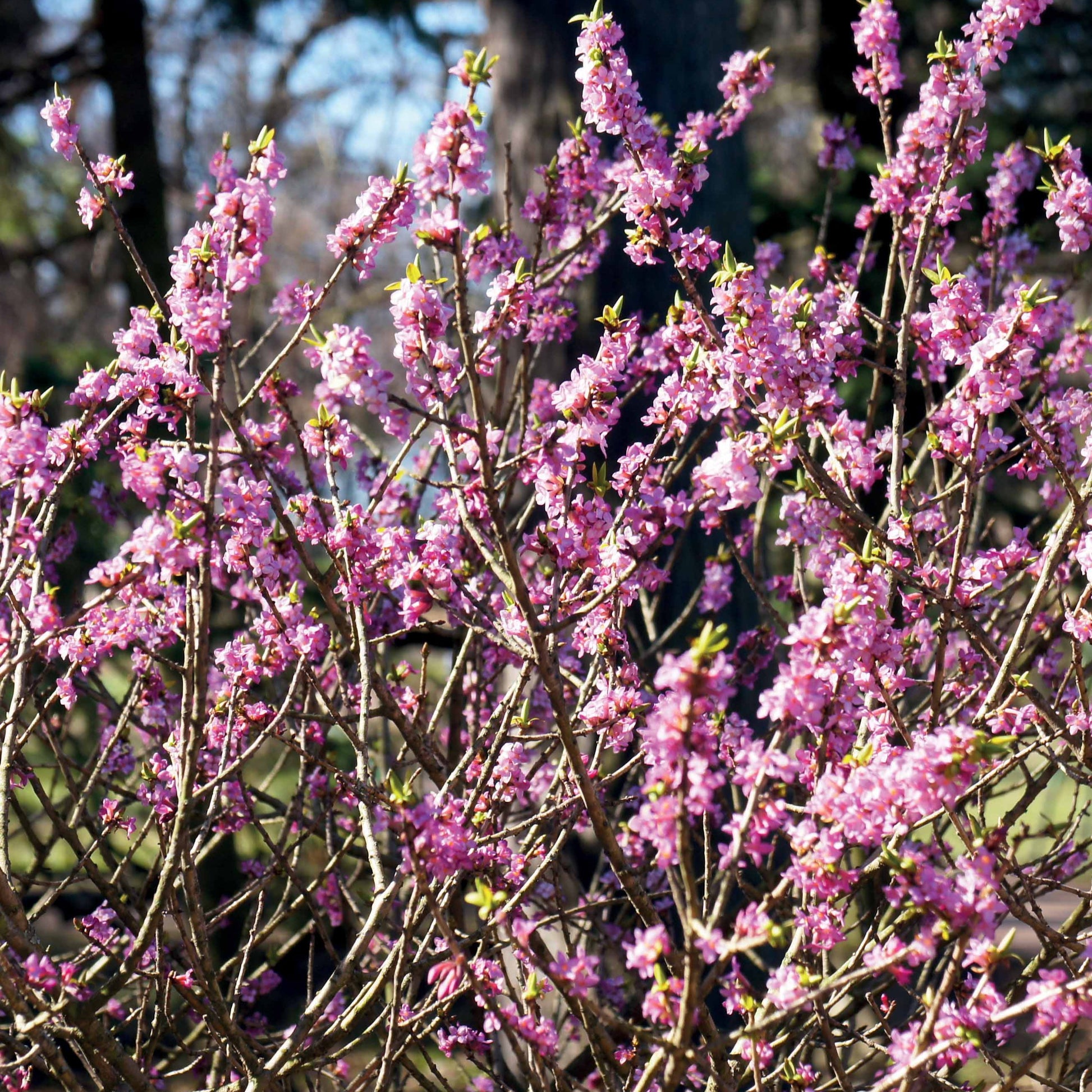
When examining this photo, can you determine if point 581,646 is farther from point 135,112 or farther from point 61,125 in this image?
point 135,112

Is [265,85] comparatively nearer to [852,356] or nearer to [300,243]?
[300,243]

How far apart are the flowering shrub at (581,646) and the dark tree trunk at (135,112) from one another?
5037 millimetres

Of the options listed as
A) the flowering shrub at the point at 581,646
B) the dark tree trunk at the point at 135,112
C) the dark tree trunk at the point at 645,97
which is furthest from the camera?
the dark tree trunk at the point at 135,112

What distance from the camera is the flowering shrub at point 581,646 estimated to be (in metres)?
1.71

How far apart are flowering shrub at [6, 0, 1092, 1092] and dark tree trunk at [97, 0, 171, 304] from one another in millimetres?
5037

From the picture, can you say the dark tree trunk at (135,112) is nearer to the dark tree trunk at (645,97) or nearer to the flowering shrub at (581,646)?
the dark tree trunk at (645,97)

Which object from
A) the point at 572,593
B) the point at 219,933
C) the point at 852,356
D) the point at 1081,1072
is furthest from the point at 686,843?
the point at 219,933

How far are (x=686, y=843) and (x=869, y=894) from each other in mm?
2199

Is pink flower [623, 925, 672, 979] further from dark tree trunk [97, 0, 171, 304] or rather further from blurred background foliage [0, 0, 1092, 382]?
dark tree trunk [97, 0, 171, 304]

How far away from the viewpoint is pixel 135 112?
7832mm

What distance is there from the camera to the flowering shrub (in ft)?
5.63

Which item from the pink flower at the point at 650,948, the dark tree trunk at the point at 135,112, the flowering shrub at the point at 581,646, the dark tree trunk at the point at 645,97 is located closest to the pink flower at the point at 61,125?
the flowering shrub at the point at 581,646

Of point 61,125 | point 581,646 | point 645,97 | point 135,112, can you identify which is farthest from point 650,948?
point 135,112

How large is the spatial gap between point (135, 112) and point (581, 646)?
698cm
